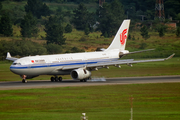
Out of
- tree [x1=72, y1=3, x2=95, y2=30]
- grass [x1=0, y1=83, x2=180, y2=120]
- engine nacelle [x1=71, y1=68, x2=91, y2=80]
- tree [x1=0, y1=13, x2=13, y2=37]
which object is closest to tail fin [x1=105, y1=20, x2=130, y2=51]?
engine nacelle [x1=71, y1=68, x2=91, y2=80]

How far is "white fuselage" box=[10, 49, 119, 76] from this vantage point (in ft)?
155

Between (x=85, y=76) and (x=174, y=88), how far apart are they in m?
14.1

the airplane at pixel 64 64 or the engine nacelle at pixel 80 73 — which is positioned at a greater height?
the airplane at pixel 64 64

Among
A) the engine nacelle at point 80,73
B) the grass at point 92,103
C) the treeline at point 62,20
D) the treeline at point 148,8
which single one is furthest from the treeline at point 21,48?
the treeline at point 148,8

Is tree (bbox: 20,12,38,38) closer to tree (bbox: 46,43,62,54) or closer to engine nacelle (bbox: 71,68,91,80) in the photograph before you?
tree (bbox: 46,43,62,54)

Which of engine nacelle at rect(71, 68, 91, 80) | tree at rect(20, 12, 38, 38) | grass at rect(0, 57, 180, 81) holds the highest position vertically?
tree at rect(20, 12, 38, 38)

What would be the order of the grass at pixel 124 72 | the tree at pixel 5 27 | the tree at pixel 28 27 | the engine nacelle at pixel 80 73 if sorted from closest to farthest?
the engine nacelle at pixel 80 73 → the grass at pixel 124 72 → the tree at pixel 5 27 → the tree at pixel 28 27

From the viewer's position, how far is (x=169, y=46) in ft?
396

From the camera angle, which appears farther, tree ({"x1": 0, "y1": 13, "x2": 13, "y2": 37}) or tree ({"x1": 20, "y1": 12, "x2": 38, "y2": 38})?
tree ({"x1": 20, "y1": 12, "x2": 38, "y2": 38})

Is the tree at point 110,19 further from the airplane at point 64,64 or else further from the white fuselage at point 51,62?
the airplane at point 64,64

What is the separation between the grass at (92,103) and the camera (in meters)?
24.4

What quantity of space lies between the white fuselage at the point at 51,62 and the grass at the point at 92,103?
8766 mm

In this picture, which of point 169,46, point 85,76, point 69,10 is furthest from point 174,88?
point 69,10

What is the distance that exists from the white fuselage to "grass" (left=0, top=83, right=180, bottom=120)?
345 inches
